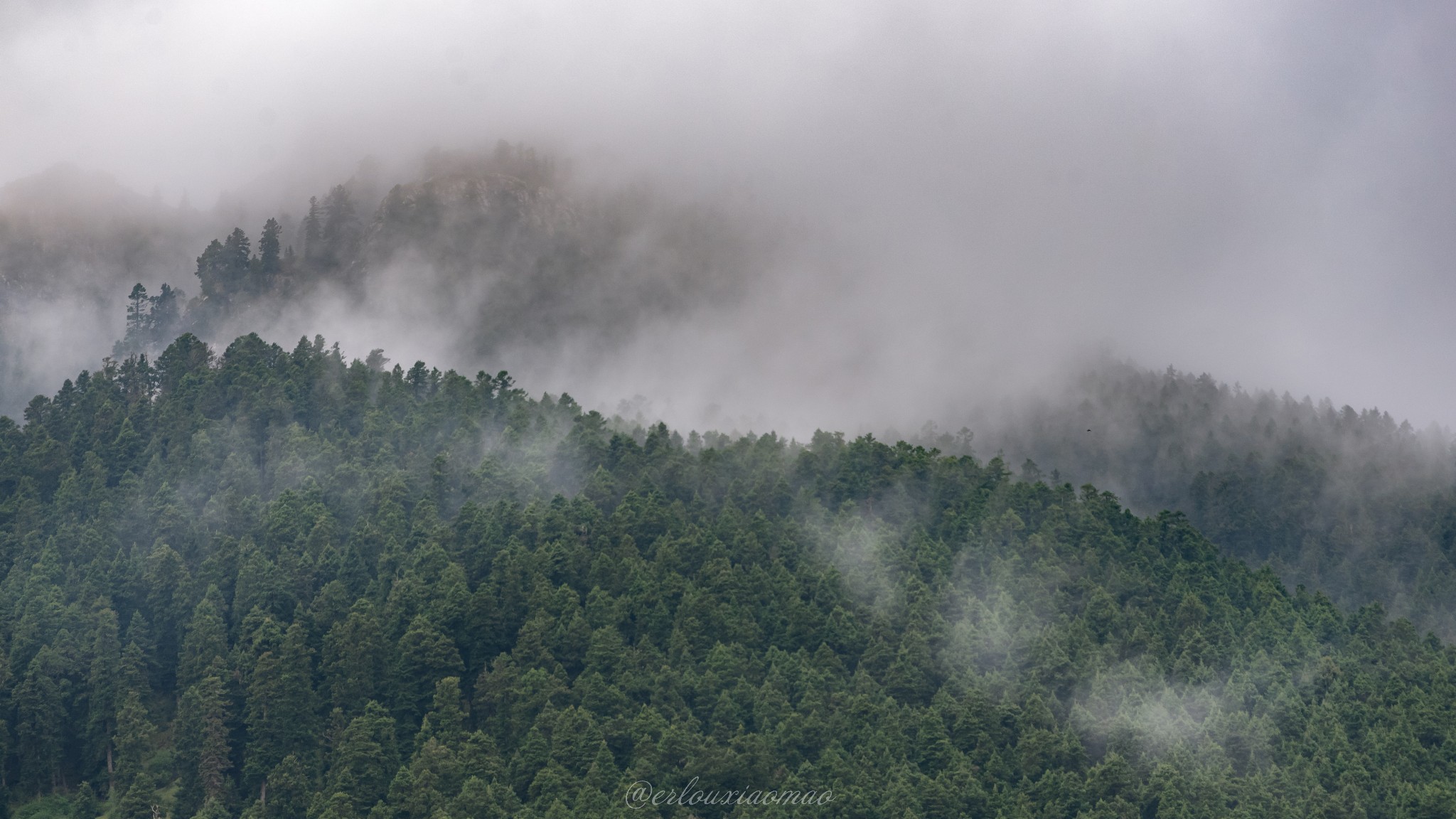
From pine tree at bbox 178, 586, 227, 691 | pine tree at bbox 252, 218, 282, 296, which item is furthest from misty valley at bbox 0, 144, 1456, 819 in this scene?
pine tree at bbox 252, 218, 282, 296

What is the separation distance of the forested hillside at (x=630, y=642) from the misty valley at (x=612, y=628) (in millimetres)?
275

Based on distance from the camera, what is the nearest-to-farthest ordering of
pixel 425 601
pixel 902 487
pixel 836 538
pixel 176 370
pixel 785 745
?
pixel 785 745 → pixel 425 601 → pixel 836 538 → pixel 902 487 → pixel 176 370

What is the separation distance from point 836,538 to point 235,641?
4231cm

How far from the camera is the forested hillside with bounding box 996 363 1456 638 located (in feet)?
493

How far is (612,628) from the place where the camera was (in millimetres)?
101688

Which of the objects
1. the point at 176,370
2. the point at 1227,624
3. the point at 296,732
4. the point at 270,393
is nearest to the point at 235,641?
the point at 296,732

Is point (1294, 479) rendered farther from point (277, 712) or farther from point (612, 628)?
point (277, 712)

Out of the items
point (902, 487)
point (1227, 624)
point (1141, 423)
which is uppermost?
point (1141, 423)

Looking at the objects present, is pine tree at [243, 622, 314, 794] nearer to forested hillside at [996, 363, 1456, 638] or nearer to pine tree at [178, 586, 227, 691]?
pine tree at [178, 586, 227, 691]

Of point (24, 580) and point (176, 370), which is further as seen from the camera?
point (176, 370)

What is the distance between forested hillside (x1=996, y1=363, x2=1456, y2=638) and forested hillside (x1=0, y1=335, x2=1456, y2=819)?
28483mm

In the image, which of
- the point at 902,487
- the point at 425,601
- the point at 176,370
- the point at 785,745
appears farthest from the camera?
the point at 176,370

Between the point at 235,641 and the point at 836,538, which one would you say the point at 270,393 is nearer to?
the point at 235,641

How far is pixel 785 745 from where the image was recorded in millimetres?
92062
